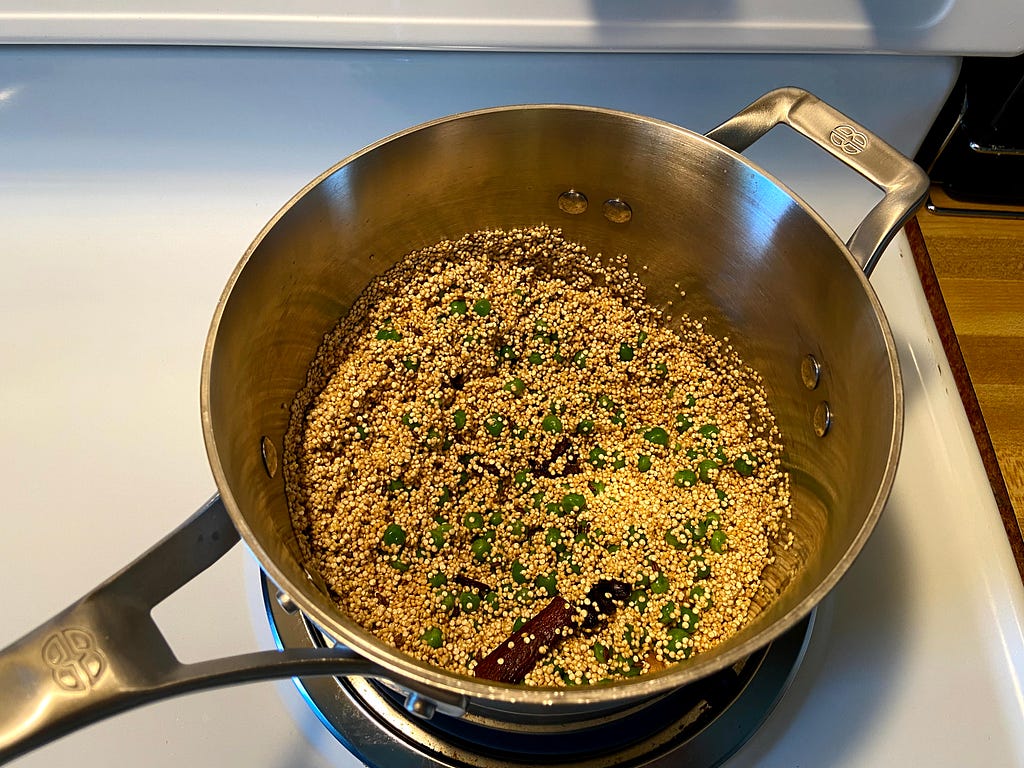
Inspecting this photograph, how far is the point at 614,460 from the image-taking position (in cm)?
93

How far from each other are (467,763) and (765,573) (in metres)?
0.37

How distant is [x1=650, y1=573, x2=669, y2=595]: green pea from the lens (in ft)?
2.73

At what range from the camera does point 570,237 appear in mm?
972

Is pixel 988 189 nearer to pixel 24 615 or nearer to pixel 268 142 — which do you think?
pixel 268 142

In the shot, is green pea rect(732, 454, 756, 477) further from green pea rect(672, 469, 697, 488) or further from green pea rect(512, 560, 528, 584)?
green pea rect(512, 560, 528, 584)

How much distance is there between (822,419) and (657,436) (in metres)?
0.20

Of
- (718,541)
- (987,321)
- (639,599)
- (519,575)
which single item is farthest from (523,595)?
(987,321)

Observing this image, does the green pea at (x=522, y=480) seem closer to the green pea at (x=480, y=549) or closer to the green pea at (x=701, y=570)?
the green pea at (x=480, y=549)

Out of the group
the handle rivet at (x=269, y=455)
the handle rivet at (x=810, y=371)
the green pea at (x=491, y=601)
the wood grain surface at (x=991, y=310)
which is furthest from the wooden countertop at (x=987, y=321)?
the handle rivet at (x=269, y=455)

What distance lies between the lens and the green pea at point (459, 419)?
93 cm

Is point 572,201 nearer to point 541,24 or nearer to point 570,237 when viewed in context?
point 570,237

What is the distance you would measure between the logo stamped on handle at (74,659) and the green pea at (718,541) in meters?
0.62

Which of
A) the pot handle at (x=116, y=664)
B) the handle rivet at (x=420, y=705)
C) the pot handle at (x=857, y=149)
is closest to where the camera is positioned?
A: the pot handle at (x=116, y=664)

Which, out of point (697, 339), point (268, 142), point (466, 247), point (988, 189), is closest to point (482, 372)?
point (466, 247)
